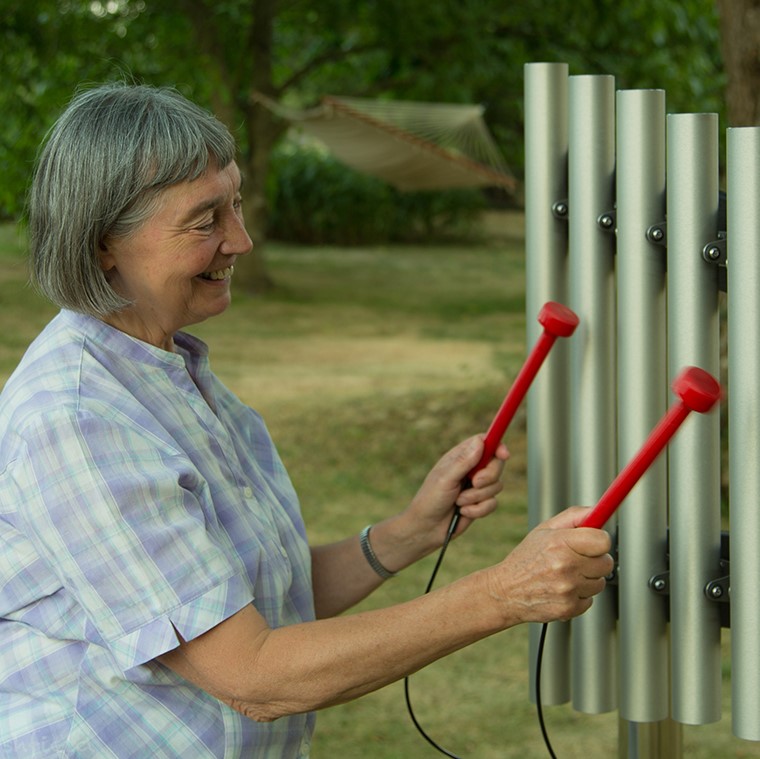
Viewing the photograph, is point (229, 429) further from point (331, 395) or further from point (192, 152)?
point (331, 395)

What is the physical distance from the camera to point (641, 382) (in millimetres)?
1685

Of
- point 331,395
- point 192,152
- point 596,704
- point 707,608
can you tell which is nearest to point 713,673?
point 707,608

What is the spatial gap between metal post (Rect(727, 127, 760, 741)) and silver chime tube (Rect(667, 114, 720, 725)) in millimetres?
38

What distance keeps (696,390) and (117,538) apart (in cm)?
64

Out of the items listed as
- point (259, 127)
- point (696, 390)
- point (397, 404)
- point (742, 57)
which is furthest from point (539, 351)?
point (259, 127)

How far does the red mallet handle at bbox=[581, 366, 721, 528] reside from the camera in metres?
1.34

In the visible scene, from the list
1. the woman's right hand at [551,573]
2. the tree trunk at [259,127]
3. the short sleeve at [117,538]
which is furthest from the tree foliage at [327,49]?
the woman's right hand at [551,573]

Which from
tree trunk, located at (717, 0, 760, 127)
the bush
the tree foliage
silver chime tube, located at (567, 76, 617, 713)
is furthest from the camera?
the bush

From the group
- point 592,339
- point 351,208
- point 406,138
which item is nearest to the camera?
point 592,339

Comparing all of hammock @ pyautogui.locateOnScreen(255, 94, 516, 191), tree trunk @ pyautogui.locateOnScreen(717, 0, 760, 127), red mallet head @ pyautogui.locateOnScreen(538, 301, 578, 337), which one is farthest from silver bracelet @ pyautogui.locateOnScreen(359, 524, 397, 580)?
hammock @ pyautogui.locateOnScreen(255, 94, 516, 191)

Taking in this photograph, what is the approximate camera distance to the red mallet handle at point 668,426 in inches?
52.6

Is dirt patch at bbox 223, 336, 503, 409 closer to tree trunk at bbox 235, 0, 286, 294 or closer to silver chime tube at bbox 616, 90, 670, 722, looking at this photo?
tree trunk at bbox 235, 0, 286, 294

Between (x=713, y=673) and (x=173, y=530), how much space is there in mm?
737

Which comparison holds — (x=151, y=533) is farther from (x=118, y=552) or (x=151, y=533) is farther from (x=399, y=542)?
(x=399, y=542)
